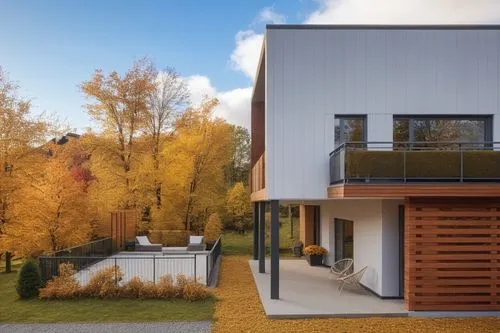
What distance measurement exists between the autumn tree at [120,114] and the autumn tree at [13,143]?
541 cm

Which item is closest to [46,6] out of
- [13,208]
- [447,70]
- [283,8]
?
[13,208]

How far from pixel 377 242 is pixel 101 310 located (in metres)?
7.73

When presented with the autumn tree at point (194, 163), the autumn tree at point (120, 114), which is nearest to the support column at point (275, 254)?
the autumn tree at point (194, 163)

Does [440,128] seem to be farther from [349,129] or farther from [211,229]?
[211,229]

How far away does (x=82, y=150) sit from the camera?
77.6 feet

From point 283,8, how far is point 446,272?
10.6 m

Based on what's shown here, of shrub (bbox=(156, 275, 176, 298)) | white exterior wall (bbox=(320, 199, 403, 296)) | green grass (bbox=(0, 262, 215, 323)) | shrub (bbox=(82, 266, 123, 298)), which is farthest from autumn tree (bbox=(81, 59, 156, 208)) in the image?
white exterior wall (bbox=(320, 199, 403, 296))

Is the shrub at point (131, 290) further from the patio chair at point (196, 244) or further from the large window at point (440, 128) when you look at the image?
the patio chair at point (196, 244)

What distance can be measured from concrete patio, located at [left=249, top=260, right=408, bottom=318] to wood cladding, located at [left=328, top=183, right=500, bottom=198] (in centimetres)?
288

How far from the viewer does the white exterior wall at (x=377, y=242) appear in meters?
11.5

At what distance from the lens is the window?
457 inches

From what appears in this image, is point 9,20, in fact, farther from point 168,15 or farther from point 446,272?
point 446,272

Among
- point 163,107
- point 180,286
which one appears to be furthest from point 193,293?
point 163,107

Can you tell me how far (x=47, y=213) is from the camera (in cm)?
1622
